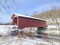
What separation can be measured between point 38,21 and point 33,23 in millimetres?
811

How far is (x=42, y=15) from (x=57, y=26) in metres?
8.02

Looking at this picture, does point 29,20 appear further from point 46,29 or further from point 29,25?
point 46,29

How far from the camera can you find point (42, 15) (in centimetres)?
2278

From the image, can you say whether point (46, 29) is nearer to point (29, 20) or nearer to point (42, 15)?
point (29, 20)

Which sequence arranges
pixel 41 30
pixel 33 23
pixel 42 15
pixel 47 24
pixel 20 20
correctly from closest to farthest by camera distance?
1. pixel 20 20
2. pixel 33 23
3. pixel 41 30
4. pixel 47 24
5. pixel 42 15

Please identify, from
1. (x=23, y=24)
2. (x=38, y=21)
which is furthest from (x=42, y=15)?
(x=23, y=24)

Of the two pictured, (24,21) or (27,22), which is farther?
(27,22)

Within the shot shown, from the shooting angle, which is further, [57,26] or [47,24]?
[47,24]

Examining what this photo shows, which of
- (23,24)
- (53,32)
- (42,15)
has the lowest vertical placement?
(53,32)

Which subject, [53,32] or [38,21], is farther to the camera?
[38,21]

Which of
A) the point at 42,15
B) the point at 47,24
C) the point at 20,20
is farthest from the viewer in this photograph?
the point at 42,15

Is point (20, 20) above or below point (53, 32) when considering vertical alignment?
above

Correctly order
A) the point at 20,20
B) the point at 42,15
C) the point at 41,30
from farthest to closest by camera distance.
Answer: the point at 42,15
the point at 41,30
the point at 20,20

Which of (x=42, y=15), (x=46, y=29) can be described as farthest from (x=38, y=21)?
(x=42, y=15)
